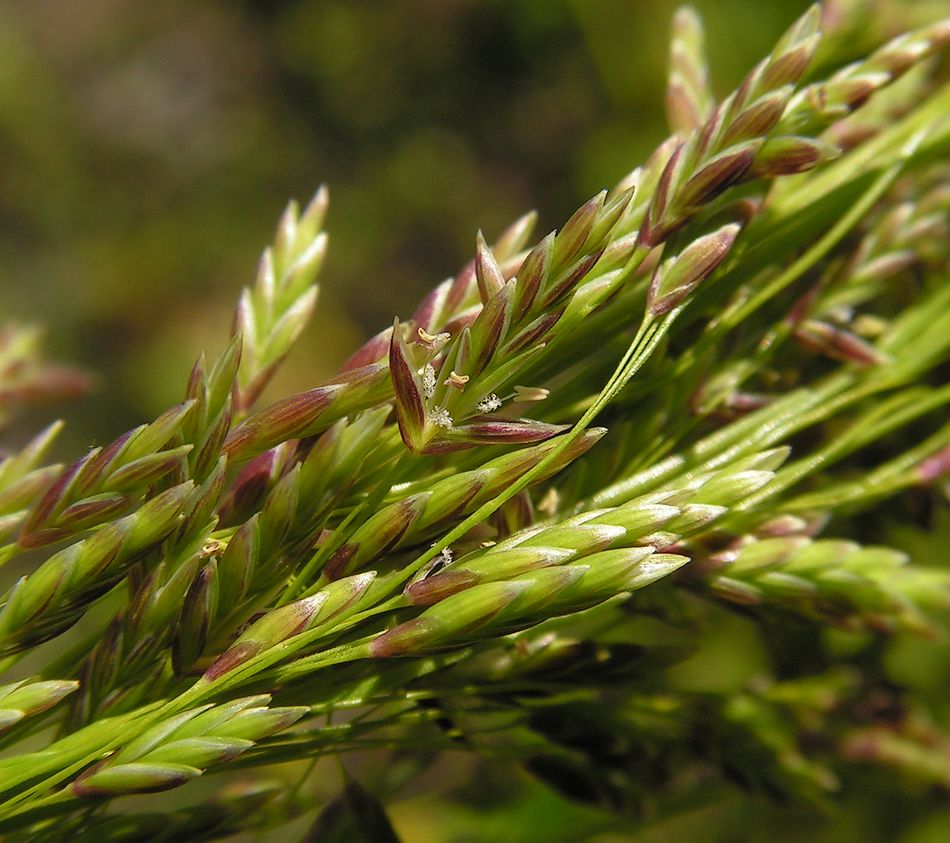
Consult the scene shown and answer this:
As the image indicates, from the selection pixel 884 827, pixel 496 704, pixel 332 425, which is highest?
pixel 332 425

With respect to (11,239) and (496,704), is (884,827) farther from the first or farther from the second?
(11,239)

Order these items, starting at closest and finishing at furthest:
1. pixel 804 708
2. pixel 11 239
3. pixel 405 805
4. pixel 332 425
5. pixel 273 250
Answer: pixel 332 425, pixel 273 250, pixel 804 708, pixel 405 805, pixel 11 239

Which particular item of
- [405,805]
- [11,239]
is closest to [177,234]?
[11,239]

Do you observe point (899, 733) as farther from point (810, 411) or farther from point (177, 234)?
point (177, 234)

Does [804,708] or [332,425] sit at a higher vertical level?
[332,425]

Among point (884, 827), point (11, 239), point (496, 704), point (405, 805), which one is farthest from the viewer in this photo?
point (11, 239)

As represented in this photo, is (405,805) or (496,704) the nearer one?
(496,704)
